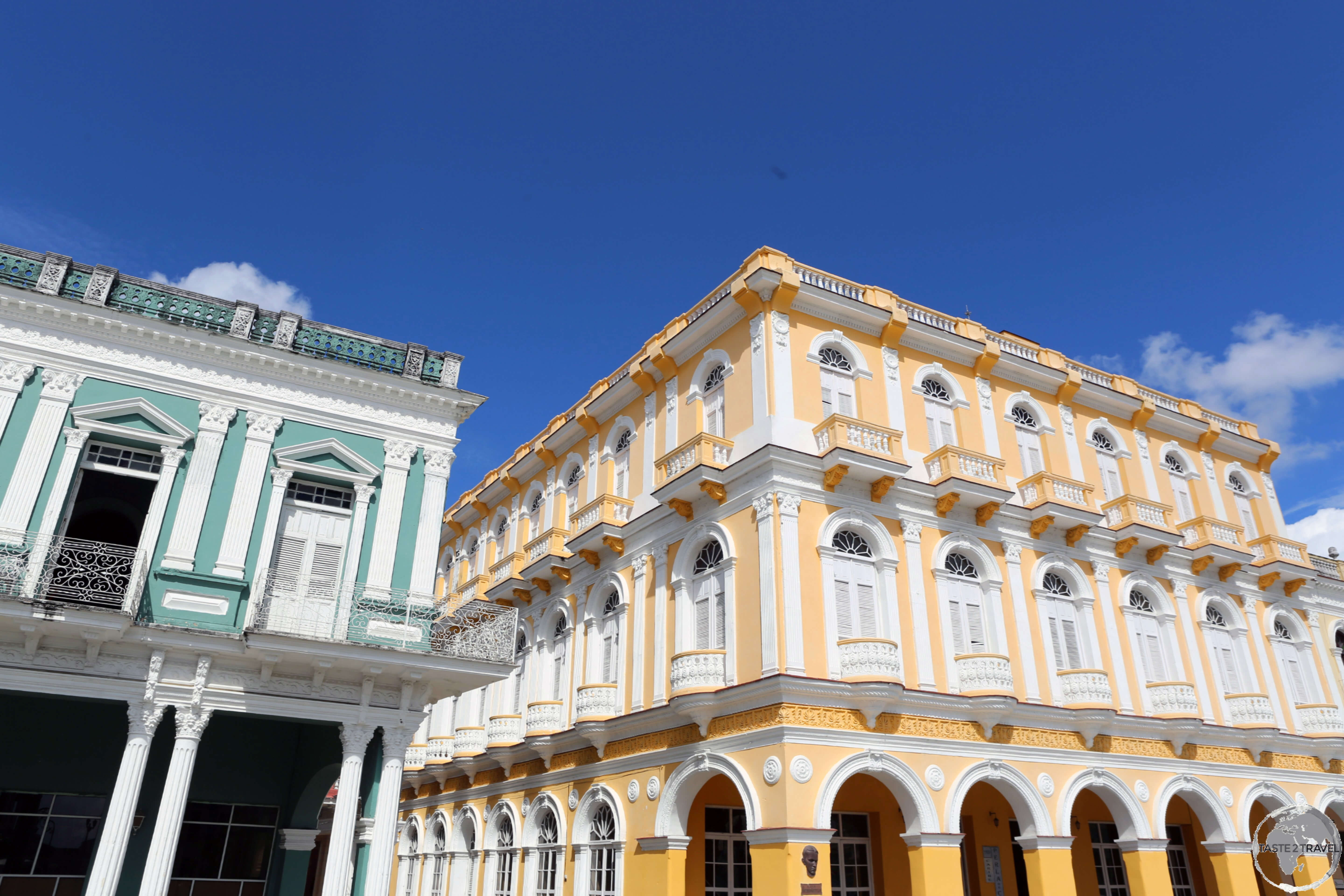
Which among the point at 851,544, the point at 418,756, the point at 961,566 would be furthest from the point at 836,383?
the point at 418,756

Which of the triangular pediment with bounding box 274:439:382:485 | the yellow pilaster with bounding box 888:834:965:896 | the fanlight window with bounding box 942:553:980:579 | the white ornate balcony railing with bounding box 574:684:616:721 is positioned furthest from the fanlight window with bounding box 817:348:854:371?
the triangular pediment with bounding box 274:439:382:485

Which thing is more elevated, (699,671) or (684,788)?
(699,671)

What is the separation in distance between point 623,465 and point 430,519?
831 cm

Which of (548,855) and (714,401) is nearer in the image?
(714,401)

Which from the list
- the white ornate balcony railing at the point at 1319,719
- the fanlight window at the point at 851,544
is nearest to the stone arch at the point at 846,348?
the fanlight window at the point at 851,544

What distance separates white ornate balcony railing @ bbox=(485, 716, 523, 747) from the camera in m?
22.9

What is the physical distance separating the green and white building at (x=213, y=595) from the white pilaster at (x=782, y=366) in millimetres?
6153

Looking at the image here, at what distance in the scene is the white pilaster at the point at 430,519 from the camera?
48.3 ft

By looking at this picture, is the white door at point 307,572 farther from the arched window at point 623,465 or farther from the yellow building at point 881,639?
the arched window at point 623,465

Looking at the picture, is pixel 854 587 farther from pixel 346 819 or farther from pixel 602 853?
pixel 346 819

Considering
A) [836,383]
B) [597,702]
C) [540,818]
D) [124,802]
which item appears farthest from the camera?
[540,818]

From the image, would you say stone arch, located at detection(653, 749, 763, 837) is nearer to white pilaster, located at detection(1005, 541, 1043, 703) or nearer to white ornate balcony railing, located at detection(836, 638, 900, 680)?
white ornate balcony railing, located at detection(836, 638, 900, 680)

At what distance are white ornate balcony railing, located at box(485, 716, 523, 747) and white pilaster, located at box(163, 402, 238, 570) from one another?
11.4 metres

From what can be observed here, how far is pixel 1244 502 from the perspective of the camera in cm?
2623
